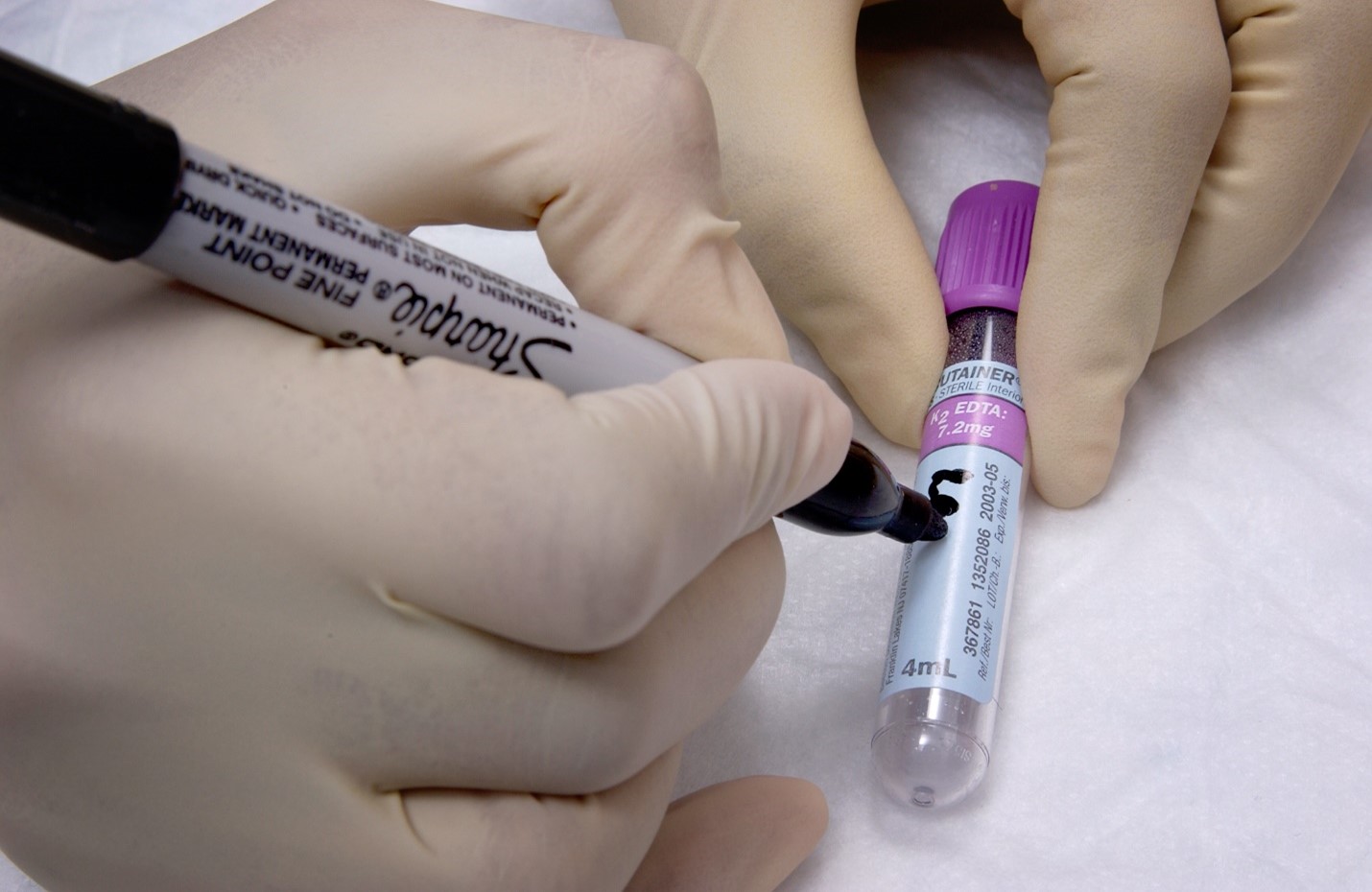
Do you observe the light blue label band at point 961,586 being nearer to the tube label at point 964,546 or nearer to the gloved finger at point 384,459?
the tube label at point 964,546

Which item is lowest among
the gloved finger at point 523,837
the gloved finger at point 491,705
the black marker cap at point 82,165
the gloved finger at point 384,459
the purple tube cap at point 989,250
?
the gloved finger at point 523,837

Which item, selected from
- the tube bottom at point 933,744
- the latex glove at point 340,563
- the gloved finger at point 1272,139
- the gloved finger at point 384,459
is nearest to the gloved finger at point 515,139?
the latex glove at point 340,563

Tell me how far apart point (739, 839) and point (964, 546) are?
0.71ft

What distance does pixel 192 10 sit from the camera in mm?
935

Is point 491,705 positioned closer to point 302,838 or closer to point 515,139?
point 302,838

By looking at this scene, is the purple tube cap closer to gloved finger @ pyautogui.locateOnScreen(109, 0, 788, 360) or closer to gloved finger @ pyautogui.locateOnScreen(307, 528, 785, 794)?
gloved finger @ pyautogui.locateOnScreen(109, 0, 788, 360)

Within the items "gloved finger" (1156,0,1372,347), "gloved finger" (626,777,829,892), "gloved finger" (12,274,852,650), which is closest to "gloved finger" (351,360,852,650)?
"gloved finger" (12,274,852,650)

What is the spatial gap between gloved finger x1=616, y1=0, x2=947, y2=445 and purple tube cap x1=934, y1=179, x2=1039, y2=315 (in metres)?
0.02

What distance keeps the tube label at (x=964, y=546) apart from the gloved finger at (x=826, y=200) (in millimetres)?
34

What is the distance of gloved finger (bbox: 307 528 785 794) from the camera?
43cm

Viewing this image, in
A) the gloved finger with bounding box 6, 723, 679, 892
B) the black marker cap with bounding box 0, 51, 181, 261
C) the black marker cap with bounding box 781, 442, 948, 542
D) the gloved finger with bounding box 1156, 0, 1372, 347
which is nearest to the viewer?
the black marker cap with bounding box 0, 51, 181, 261

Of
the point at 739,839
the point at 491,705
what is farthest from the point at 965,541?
the point at 491,705

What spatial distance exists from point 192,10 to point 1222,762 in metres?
0.99

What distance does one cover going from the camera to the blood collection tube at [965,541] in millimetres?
621
